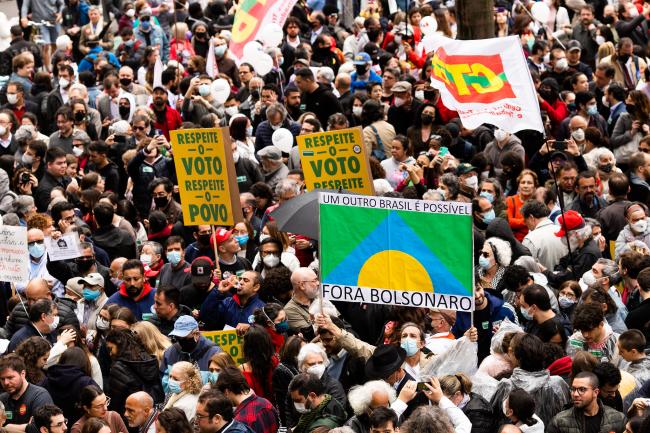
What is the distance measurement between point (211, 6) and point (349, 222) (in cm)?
1629

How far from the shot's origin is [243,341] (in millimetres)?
11711

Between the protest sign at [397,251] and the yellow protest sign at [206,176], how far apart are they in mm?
2957

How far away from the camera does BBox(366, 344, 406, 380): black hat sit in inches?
404

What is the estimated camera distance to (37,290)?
13.0 meters

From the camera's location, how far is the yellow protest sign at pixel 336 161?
47.2ft

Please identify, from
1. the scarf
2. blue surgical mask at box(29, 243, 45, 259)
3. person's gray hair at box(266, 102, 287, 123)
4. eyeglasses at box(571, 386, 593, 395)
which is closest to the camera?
eyeglasses at box(571, 386, 593, 395)

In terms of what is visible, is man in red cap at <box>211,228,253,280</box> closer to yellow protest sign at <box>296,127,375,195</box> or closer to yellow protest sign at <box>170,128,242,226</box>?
yellow protest sign at <box>170,128,242,226</box>

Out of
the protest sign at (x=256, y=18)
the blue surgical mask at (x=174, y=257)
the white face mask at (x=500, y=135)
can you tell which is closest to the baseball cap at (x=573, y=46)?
the protest sign at (x=256, y=18)

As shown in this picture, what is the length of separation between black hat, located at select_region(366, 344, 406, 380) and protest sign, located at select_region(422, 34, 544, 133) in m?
3.64

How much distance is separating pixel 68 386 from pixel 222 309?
6.20ft

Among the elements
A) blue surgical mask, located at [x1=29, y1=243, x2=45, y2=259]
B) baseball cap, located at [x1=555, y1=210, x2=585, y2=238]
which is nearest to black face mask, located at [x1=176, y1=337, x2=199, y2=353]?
blue surgical mask, located at [x1=29, y1=243, x2=45, y2=259]

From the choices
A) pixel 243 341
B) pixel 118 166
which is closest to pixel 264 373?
pixel 243 341

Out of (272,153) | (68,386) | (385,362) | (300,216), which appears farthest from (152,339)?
(272,153)

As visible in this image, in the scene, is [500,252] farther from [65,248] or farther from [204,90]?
[204,90]
